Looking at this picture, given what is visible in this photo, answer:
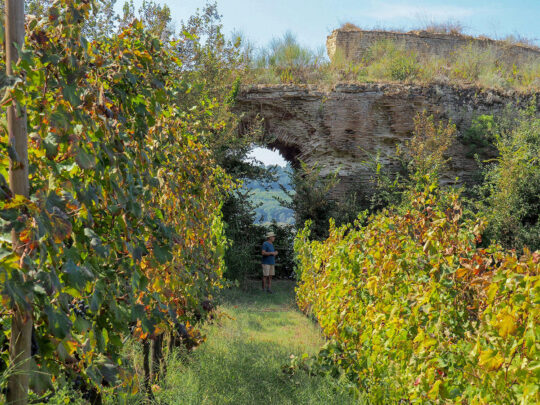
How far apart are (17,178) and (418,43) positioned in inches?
766

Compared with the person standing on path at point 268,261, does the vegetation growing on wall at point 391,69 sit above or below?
above

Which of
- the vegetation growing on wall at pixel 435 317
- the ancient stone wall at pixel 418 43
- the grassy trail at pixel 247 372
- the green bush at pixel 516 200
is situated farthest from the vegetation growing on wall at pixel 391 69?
the vegetation growing on wall at pixel 435 317

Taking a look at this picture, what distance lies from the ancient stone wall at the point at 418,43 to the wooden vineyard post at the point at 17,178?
1653 cm

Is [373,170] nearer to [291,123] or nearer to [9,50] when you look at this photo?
[291,123]

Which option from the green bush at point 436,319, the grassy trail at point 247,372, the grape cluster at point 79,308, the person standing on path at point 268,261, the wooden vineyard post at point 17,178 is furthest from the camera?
the person standing on path at point 268,261

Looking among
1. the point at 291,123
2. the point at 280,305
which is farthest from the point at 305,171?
the point at 280,305

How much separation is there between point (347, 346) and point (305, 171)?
9.33 metres

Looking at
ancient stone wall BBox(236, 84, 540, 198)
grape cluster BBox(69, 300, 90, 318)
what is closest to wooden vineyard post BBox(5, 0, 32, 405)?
grape cluster BBox(69, 300, 90, 318)

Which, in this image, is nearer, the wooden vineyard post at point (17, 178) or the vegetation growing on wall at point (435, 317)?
the wooden vineyard post at point (17, 178)

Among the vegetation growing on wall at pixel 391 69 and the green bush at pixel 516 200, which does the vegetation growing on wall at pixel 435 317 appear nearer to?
the green bush at pixel 516 200

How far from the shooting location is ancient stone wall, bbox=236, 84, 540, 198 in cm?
1373

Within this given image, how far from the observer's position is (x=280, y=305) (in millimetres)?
9023

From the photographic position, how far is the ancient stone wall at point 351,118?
1373 centimetres

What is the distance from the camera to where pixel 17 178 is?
1382 millimetres
